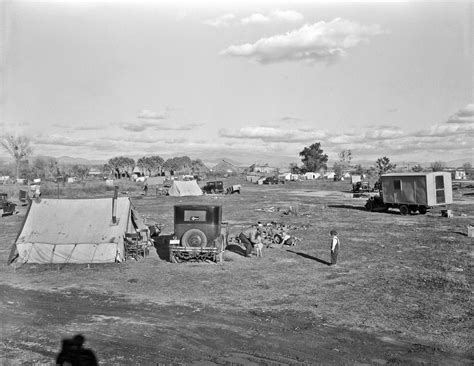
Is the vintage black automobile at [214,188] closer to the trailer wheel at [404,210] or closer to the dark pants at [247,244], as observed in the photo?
the trailer wheel at [404,210]

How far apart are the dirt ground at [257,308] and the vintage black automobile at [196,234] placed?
59cm

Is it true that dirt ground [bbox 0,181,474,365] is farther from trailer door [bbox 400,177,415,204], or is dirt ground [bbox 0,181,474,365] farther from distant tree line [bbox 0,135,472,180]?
distant tree line [bbox 0,135,472,180]

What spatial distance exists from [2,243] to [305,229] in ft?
50.8

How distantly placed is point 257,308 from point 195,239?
5515mm

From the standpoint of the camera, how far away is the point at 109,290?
12797 millimetres

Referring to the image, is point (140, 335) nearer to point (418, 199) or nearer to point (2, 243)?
point (2, 243)

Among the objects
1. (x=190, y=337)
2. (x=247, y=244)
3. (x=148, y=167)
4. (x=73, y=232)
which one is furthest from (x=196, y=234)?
(x=148, y=167)

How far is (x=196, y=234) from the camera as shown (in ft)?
53.0

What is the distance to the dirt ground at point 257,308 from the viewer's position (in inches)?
332

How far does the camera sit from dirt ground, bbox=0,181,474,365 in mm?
8422

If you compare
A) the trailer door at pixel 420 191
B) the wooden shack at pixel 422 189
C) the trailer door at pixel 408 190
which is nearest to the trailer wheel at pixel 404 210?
the wooden shack at pixel 422 189

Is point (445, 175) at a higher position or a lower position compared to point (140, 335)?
higher

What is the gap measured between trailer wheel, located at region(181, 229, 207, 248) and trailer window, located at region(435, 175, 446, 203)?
20.2 m

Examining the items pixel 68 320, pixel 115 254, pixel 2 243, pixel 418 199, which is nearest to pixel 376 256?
pixel 115 254
